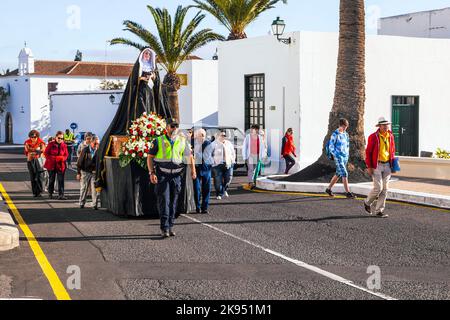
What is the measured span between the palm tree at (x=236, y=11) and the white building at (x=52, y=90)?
8.36 meters

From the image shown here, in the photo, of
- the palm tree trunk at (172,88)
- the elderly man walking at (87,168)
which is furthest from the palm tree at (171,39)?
the elderly man walking at (87,168)

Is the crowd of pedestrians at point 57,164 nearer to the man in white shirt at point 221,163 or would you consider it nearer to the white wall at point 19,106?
the man in white shirt at point 221,163

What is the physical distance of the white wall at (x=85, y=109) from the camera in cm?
4784

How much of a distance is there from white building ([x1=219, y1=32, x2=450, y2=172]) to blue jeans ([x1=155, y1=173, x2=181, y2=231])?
14.7 m

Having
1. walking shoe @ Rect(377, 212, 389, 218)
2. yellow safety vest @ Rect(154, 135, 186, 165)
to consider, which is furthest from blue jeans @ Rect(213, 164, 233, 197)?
yellow safety vest @ Rect(154, 135, 186, 165)

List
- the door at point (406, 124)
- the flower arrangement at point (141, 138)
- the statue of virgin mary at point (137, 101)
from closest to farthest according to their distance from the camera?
the flower arrangement at point (141, 138) → the statue of virgin mary at point (137, 101) → the door at point (406, 124)

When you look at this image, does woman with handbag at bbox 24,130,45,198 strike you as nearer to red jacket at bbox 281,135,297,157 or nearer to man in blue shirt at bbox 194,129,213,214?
man in blue shirt at bbox 194,129,213,214

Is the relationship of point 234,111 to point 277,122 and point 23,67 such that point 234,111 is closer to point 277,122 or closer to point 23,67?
point 277,122

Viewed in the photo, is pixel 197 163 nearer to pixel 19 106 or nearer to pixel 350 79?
pixel 350 79

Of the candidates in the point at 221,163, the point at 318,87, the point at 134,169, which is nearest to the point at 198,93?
the point at 318,87

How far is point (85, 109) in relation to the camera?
49.0 meters

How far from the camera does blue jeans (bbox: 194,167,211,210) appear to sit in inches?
582

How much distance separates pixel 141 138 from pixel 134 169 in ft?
2.05
